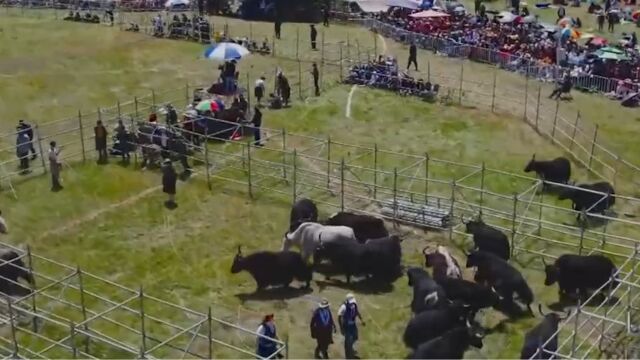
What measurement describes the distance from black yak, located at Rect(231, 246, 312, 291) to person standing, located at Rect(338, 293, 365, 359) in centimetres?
257

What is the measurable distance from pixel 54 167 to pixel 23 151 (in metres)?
2.36

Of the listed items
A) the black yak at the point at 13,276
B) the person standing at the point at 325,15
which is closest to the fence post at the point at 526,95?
the person standing at the point at 325,15

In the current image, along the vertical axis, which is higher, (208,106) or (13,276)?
(208,106)

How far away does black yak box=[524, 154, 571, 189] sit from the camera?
26172mm

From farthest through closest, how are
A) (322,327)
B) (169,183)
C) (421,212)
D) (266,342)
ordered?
1. (169,183)
2. (421,212)
3. (322,327)
4. (266,342)

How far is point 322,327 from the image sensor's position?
17.0 metres

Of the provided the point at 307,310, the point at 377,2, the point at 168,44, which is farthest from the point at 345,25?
the point at 307,310

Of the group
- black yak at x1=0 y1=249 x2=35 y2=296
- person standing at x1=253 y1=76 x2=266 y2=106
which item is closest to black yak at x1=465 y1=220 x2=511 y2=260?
black yak at x1=0 y1=249 x2=35 y2=296

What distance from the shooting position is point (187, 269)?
21.3 meters

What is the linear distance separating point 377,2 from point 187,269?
29948mm

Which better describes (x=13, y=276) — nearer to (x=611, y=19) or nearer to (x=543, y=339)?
(x=543, y=339)

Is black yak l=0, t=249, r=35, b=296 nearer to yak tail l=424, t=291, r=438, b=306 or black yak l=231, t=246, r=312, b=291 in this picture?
black yak l=231, t=246, r=312, b=291

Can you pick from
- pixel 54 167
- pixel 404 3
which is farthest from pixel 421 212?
pixel 404 3

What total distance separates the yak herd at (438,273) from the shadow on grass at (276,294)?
0.19 m
